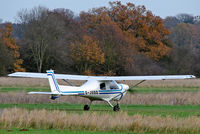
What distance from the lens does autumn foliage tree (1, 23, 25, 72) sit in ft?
214

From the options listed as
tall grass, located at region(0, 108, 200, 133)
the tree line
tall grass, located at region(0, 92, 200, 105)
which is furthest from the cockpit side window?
the tree line

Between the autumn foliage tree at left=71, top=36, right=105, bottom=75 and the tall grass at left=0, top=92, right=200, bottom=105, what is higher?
the autumn foliage tree at left=71, top=36, right=105, bottom=75

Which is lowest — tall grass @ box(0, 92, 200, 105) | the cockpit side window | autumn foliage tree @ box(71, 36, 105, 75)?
tall grass @ box(0, 92, 200, 105)

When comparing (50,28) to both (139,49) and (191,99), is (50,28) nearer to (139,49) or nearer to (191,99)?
(139,49)

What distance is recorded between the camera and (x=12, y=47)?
66438 mm

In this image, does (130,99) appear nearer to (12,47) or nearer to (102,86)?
(102,86)

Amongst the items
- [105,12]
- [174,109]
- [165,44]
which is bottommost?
[174,109]

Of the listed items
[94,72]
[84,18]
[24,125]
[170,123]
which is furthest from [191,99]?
[84,18]

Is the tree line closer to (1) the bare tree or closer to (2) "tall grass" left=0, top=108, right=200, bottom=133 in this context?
(1) the bare tree

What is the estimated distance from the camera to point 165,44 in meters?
77.3

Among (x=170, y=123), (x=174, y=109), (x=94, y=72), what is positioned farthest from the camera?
(x=94, y=72)

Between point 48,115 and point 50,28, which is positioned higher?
point 50,28

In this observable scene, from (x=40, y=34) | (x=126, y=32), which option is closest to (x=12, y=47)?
(x=40, y=34)

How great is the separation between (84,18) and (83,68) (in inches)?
505
